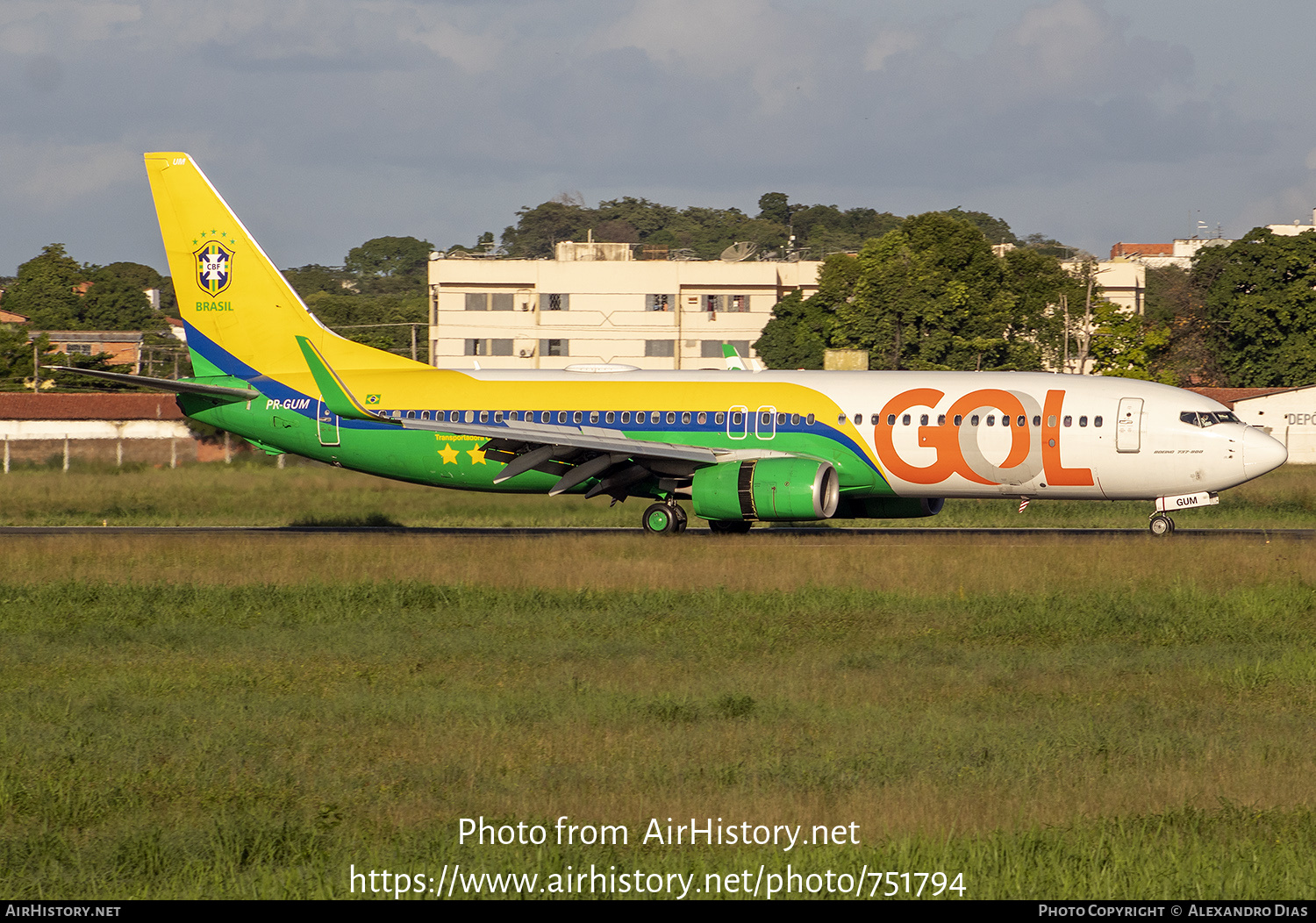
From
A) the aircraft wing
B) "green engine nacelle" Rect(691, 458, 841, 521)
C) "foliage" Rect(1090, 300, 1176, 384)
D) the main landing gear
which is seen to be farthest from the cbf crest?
"foliage" Rect(1090, 300, 1176, 384)

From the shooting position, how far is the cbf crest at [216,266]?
3675 cm

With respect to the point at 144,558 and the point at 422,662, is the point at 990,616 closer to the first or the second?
the point at 422,662

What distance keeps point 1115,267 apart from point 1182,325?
40.2 m

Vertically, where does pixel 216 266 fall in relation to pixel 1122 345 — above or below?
above

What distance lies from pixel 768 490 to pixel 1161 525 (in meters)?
9.21

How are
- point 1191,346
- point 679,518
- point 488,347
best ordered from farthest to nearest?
point 488,347 → point 1191,346 → point 679,518

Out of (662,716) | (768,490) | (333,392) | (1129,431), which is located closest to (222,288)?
(333,392)

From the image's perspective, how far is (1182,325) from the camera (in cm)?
11350

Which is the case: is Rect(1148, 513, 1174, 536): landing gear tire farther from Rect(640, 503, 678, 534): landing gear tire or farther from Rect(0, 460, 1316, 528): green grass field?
Rect(640, 503, 678, 534): landing gear tire

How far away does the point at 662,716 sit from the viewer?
14.2m

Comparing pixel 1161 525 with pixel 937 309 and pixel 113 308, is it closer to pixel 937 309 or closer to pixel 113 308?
pixel 937 309

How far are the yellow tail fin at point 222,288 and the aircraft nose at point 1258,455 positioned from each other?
63.5 ft

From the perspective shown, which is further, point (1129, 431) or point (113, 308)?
point (113, 308)

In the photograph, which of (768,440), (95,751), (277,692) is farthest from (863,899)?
(768,440)
